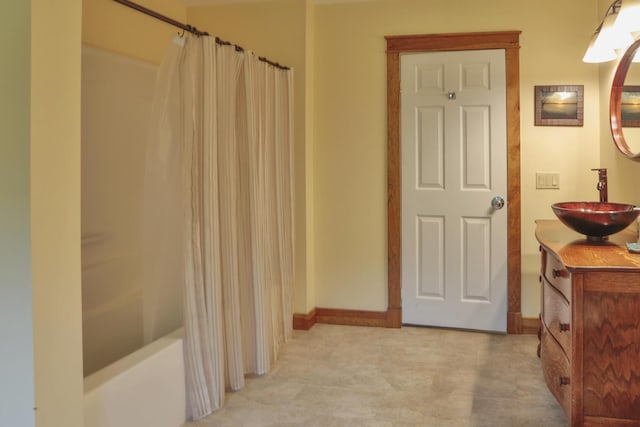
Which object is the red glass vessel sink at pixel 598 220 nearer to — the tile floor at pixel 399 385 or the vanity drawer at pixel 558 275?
the vanity drawer at pixel 558 275

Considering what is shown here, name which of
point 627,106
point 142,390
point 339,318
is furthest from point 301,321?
point 627,106

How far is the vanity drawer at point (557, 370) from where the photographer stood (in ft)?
6.71

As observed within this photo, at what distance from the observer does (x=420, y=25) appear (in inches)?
148

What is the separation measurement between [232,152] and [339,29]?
5.55ft

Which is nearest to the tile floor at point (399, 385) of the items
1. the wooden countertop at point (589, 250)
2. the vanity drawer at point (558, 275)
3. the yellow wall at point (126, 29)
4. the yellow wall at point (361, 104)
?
the yellow wall at point (361, 104)

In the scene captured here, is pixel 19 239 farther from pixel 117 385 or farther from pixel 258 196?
pixel 258 196

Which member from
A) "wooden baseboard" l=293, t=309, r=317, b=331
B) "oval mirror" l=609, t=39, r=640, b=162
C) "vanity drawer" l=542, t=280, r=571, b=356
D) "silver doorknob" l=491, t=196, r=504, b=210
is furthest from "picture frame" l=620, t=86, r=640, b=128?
"wooden baseboard" l=293, t=309, r=317, b=331

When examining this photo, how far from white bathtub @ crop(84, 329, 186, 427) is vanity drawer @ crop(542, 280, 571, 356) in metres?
1.57

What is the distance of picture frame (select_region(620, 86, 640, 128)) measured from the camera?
9.48ft

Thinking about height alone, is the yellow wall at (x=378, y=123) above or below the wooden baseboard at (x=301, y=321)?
above

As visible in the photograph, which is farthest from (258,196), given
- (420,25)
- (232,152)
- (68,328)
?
(420,25)

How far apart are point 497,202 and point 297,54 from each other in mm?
1693

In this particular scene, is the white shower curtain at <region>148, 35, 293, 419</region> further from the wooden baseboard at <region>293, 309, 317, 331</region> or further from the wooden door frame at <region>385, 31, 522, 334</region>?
the wooden door frame at <region>385, 31, 522, 334</region>

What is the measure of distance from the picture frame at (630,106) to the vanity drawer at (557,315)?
107 cm
